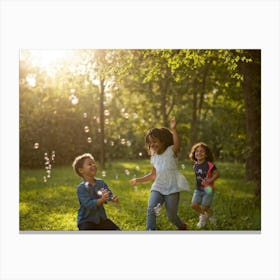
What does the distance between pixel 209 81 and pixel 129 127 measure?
0.99 metres

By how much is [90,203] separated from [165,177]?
0.77 m

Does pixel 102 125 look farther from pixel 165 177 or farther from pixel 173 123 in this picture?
pixel 165 177

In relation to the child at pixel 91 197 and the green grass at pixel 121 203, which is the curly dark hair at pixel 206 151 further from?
the child at pixel 91 197

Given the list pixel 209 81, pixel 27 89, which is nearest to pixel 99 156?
pixel 27 89

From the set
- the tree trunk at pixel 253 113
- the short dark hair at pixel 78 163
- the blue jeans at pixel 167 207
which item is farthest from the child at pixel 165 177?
the tree trunk at pixel 253 113

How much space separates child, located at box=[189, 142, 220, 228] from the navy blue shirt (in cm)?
89

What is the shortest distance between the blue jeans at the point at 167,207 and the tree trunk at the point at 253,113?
88 cm

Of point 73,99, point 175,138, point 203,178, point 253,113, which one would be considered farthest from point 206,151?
point 73,99

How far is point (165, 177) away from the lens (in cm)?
529

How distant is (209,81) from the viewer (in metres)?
5.71
